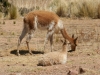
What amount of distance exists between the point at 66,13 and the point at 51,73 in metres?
15.7

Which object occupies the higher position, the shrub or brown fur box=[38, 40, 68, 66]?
the shrub

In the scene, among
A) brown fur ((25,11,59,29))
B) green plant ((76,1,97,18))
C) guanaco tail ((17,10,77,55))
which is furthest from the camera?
green plant ((76,1,97,18))

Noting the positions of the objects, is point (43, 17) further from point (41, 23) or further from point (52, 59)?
point (52, 59)

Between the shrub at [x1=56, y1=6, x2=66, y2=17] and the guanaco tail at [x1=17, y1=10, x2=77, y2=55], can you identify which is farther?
the shrub at [x1=56, y1=6, x2=66, y2=17]

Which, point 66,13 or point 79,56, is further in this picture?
point 66,13

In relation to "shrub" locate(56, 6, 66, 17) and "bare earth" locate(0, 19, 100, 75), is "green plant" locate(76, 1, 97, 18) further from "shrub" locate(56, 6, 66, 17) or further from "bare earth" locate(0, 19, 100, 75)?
"bare earth" locate(0, 19, 100, 75)

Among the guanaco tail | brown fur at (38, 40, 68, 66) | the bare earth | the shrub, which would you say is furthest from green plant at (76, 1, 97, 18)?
brown fur at (38, 40, 68, 66)

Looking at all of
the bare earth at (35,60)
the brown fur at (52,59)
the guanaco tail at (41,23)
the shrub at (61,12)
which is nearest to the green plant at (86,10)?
the shrub at (61,12)

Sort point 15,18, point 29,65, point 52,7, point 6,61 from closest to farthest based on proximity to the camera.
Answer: point 29,65
point 6,61
point 15,18
point 52,7

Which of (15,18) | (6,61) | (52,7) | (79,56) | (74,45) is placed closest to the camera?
(6,61)

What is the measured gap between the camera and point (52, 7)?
26469mm

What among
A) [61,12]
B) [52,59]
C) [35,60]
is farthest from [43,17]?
[61,12]

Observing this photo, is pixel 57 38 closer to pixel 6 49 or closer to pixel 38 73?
pixel 6 49

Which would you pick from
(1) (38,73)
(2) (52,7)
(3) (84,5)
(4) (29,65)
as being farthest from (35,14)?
(2) (52,7)
